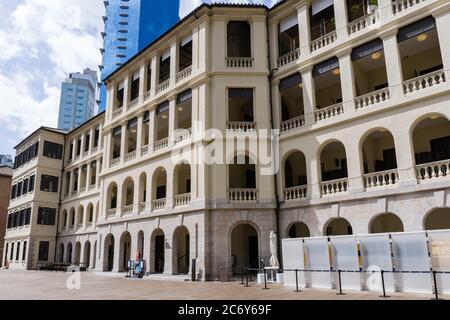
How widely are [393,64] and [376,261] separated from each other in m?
9.55

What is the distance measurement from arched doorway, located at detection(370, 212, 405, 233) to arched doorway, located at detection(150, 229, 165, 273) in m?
13.7

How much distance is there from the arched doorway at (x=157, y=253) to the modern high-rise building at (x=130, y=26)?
80.6 metres

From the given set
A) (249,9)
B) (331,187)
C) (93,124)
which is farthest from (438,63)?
(93,124)

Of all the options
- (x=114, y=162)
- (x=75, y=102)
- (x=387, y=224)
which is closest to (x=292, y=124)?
(x=387, y=224)

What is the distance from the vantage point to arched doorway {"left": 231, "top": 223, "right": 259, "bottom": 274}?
24067mm

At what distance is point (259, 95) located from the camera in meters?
22.4

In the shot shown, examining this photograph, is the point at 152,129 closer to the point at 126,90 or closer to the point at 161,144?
the point at 161,144

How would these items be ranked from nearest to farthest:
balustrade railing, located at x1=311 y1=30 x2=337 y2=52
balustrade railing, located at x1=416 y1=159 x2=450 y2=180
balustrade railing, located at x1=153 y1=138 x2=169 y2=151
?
1. balustrade railing, located at x1=416 y1=159 x2=450 y2=180
2. balustrade railing, located at x1=311 y1=30 x2=337 y2=52
3. balustrade railing, located at x1=153 y1=138 x2=169 y2=151

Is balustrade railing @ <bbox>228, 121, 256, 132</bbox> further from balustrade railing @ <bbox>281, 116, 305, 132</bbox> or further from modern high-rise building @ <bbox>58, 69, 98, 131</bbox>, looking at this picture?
modern high-rise building @ <bbox>58, 69, 98, 131</bbox>

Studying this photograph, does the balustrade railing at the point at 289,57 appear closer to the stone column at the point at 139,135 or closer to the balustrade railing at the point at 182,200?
the balustrade railing at the point at 182,200

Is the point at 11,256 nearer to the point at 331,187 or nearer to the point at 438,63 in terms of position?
the point at 331,187

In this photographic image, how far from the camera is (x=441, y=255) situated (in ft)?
40.9

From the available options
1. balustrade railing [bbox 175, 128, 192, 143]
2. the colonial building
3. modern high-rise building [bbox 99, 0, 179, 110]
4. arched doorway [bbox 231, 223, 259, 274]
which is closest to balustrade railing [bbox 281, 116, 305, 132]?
the colonial building

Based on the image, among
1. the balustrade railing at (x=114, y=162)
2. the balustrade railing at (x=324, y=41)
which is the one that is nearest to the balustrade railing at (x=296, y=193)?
the balustrade railing at (x=324, y=41)
